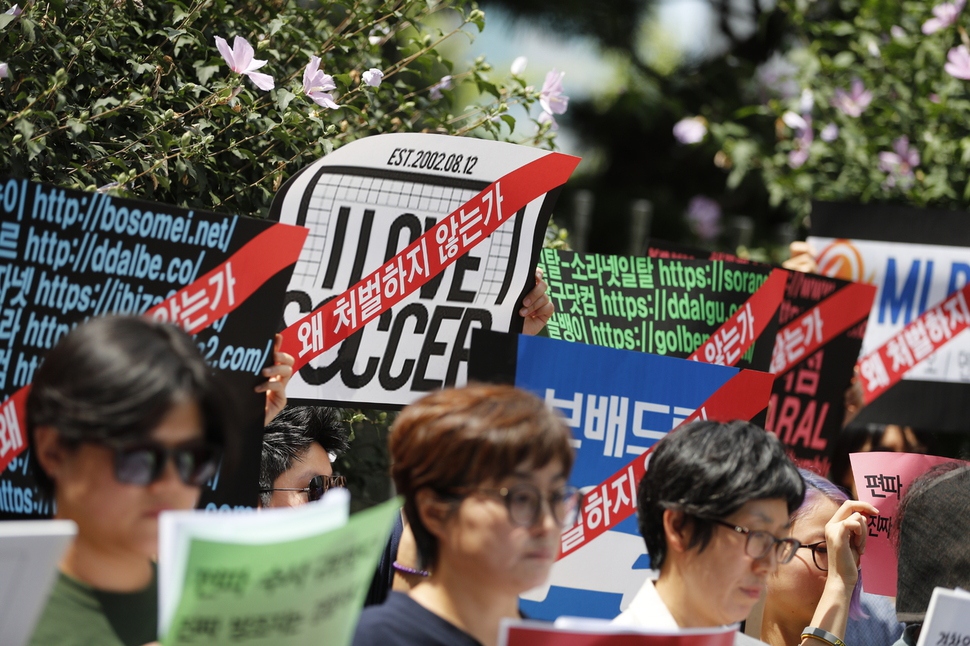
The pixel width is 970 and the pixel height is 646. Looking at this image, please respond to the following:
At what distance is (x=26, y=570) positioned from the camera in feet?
4.58

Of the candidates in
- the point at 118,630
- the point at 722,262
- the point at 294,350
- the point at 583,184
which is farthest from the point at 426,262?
the point at 583,184

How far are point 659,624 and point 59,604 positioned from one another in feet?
3.15

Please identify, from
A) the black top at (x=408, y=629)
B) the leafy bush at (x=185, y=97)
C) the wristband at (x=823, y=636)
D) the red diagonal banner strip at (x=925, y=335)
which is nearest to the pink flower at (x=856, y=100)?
the red diagonal banner strip at (x=925, y=335)

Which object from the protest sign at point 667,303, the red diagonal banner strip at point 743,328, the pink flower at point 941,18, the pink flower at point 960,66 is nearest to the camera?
the protest sign at point 667,303

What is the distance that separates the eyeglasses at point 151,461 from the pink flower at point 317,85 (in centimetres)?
123

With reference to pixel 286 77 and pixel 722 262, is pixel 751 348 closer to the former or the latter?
pixel 722 262

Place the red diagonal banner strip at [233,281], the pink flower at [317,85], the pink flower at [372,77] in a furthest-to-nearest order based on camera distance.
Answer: the pink flower at [372,77] < the pink flower at [317,85] < the red diagonal banner strip at [233,281]

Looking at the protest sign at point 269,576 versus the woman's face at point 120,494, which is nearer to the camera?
the protest sign at point 269,576

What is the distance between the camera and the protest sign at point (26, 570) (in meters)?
1.38

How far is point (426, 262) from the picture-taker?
2.58 meters

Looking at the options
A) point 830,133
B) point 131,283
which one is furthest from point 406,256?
point 830,133

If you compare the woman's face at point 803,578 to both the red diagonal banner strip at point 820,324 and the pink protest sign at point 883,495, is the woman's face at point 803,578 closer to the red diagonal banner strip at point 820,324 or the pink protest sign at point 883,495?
the pink protest sign at point 883,495

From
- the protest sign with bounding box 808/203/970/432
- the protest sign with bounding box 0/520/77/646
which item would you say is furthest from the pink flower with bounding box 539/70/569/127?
the protest sign with bounding box 0/520/77/646

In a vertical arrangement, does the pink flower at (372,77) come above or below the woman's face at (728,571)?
above
